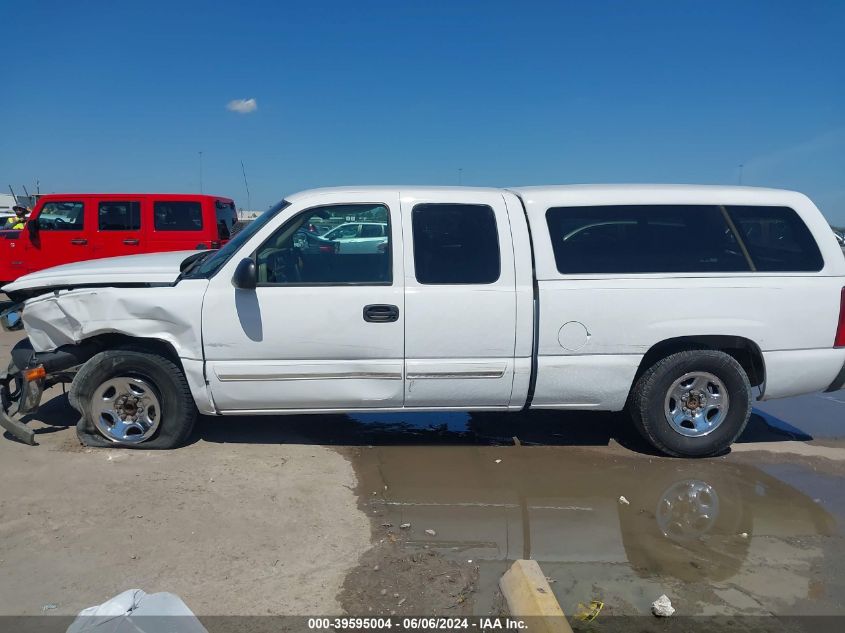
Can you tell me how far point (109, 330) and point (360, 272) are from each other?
1.78 metres

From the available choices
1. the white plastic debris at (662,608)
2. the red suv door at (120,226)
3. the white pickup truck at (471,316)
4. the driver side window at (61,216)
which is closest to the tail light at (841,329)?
the white pickup truck at (471,316)

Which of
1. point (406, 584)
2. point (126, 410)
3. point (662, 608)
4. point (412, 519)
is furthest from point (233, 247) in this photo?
point (662, 608)

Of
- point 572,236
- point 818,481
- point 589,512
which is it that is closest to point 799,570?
point 589,512

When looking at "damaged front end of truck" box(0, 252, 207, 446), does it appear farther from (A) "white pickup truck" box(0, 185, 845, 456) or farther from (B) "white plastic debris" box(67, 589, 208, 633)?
(B) "white plastic debris" box(67, 589, 208, 633)

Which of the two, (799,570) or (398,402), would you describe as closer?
(799,570)

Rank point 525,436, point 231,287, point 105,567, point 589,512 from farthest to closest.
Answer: point 525,436 < point 231,287 < point 589,512 < point 105,567

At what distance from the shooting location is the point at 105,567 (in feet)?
11.6

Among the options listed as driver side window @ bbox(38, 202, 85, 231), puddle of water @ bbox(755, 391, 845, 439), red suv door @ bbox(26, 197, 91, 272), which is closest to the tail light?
puddle of water @ bbox(755, 391, 845, 439)

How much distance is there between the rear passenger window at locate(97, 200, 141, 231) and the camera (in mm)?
11492

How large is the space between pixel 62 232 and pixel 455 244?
901 centimetres

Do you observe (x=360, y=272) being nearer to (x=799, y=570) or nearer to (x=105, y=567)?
(x=105, y=567)

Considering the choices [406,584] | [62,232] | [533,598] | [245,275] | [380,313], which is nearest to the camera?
[533,598]

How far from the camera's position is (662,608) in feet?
10.8

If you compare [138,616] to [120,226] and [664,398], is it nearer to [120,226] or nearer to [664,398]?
[664,398]
